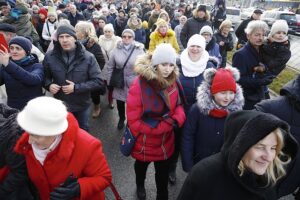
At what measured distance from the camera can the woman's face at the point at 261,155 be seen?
5.75ft

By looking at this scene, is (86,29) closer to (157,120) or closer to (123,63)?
(123,63)

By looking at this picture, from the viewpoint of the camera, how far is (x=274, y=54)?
4137 millimetres

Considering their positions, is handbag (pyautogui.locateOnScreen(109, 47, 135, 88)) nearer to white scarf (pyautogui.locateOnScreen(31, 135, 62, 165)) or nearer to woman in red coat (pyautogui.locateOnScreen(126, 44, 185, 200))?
woman in red coat (pyautogui.locateOnScreen(126, 44, 185, 200))

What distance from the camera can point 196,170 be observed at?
1928 millimetres

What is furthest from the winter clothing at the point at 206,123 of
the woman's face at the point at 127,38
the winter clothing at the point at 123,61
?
the woman's face at the point at 127,38

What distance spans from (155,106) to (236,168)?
155 cm

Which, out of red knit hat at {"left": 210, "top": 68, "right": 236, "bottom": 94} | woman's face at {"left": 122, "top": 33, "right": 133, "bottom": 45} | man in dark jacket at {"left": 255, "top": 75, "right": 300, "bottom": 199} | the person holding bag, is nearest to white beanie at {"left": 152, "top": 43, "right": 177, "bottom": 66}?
red knit hat at {"left": 210, "top": 68, "right": 236, "bottom": 94}

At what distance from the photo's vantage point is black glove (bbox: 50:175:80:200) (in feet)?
6.94

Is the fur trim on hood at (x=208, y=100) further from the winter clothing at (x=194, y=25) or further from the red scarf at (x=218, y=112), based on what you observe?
the winter clothing at (x=194, y=25)

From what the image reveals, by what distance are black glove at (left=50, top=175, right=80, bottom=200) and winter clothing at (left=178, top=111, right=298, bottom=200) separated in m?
0.82

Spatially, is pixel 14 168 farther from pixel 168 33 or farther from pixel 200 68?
pixel 168 33

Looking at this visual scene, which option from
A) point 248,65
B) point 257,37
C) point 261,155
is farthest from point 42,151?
point 257,37

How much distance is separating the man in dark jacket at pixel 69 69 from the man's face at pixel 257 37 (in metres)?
2.19

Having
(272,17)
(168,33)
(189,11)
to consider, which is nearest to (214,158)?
(168,33)
